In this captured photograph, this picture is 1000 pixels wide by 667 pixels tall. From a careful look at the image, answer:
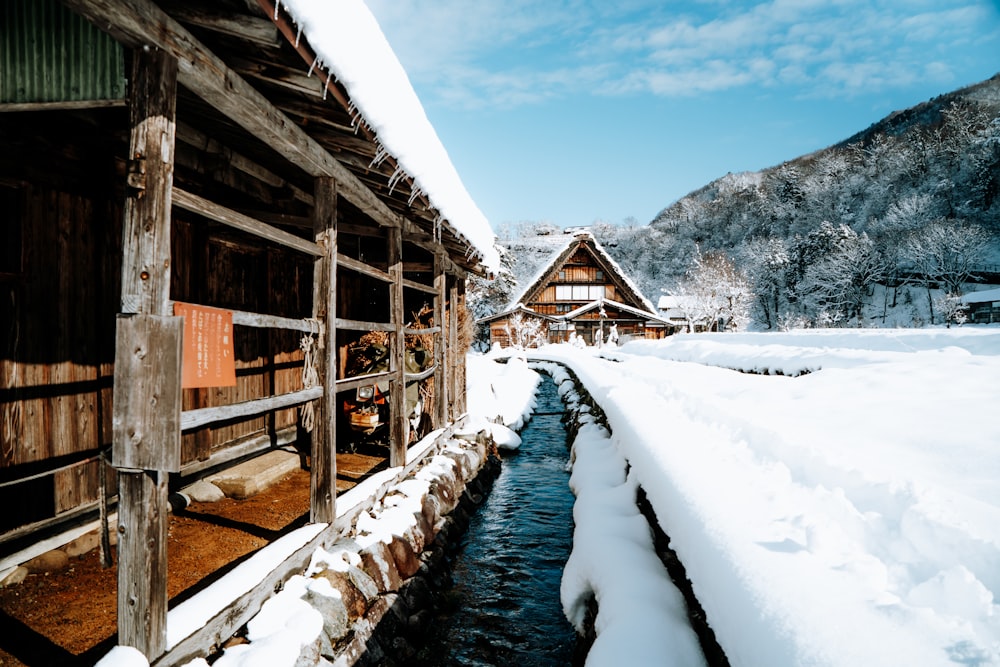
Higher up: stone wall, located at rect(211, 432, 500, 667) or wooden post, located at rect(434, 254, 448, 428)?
wooden post, located at rect(434, 254, 448, 428)

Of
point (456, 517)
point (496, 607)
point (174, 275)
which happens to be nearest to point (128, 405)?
point (174, 275)

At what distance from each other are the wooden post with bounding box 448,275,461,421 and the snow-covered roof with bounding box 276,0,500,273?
4.37 metres

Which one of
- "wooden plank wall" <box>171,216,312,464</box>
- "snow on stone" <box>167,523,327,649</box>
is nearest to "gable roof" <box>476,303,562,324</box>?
"wooden plank wall" <box>171,216,312,464</box>

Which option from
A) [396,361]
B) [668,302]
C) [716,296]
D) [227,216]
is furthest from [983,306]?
[227,216]

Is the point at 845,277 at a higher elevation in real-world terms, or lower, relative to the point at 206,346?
higher

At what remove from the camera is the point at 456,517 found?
6.25 meters

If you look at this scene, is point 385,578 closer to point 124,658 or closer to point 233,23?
point 124,658

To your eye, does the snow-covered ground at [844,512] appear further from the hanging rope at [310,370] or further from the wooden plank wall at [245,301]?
the wooden plank wall at [245,301]

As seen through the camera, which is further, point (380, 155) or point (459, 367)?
point (459, 367)

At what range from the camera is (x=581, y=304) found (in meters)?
37.7

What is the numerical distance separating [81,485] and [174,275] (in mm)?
2050

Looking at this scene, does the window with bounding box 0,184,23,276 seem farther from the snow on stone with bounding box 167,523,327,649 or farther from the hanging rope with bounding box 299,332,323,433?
the snow on stone with bounding box 167,523,327,649

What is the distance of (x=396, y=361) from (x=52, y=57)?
12.6 ft

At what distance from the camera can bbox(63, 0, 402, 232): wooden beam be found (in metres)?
2.07
